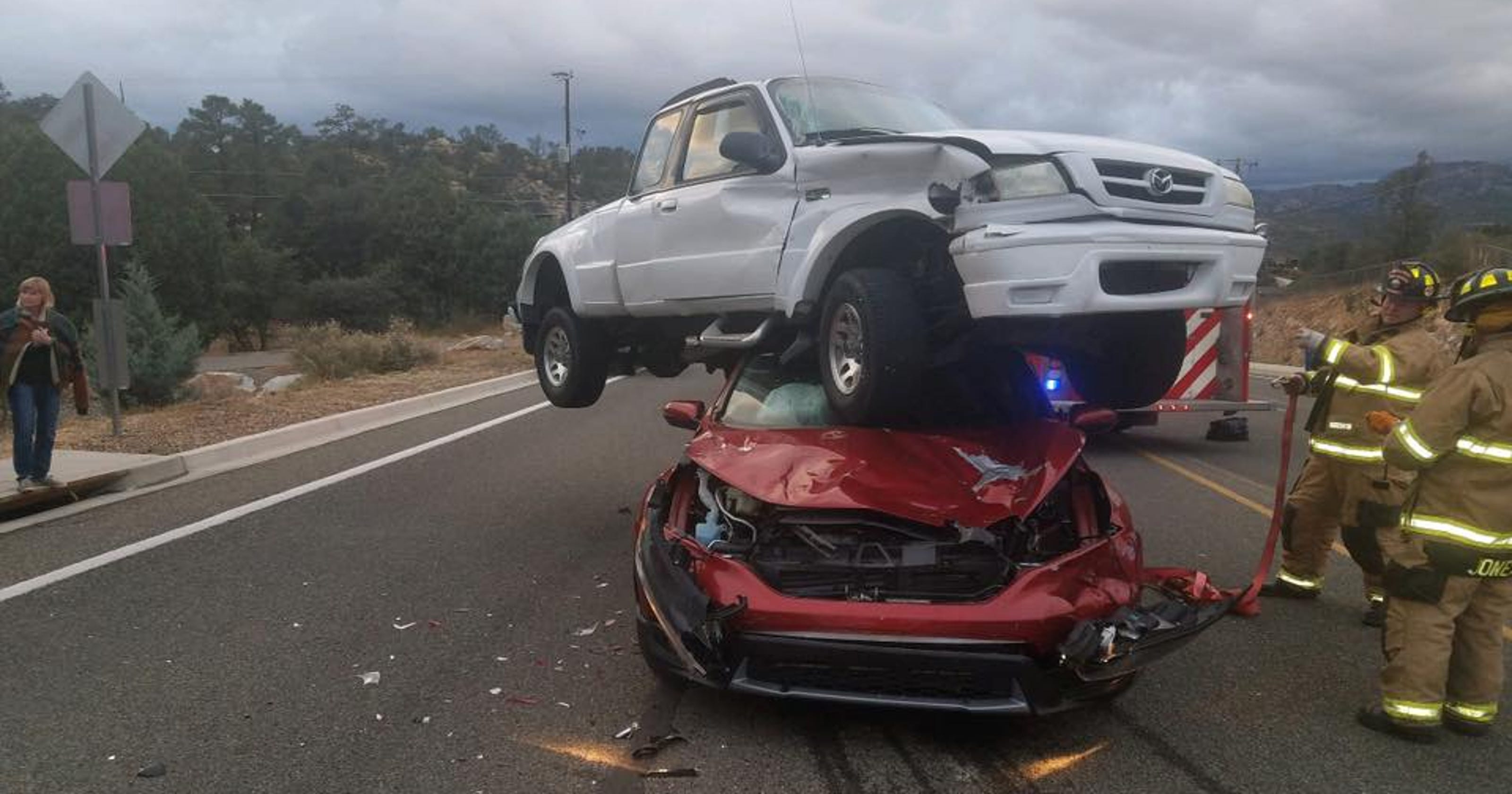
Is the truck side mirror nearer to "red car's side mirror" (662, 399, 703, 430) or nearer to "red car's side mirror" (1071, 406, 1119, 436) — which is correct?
"red car's side mirror" (662, 399, 703, 430)

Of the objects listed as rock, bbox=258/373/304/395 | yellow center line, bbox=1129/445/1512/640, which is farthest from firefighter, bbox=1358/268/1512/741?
rock, bbox=258/373/304/395

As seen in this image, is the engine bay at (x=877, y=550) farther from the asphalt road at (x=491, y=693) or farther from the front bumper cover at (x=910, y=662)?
the asphalt road at (x=491, y=693)

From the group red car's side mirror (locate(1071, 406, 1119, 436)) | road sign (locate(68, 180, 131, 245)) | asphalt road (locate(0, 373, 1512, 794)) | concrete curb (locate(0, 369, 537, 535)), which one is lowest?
concrete curb (locate(0, 369, 537, 535))

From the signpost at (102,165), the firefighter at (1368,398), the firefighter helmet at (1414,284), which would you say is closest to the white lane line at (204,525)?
the signpost at (102,165)

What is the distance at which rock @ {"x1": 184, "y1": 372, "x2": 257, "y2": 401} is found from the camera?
62.2ft

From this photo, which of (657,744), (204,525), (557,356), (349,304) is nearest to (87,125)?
(204,525)

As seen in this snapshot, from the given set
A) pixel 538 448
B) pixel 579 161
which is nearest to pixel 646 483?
pixel 538 448

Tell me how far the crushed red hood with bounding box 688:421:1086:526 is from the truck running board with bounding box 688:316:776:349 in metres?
0.88

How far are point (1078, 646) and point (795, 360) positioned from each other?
2372 millimetres

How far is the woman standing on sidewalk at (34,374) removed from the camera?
851cm

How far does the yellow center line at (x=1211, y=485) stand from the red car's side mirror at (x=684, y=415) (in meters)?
4.28

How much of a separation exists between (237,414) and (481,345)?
20.3 m

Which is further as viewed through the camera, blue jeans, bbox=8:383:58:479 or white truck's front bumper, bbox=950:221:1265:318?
blue jeans, bbox=8:383:58:479

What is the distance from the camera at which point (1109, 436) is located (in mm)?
12773
